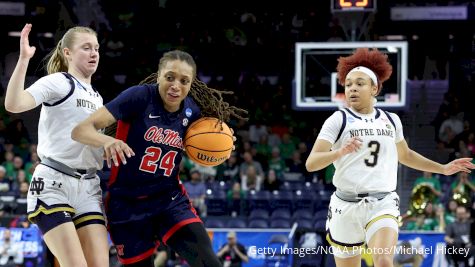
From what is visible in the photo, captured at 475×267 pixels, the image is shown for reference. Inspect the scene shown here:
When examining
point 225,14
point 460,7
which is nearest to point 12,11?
point 225,14

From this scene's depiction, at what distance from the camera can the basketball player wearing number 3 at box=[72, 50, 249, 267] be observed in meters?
5.17

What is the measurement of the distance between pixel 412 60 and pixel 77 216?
1512 cm

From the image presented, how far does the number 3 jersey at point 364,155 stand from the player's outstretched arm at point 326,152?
0.06 meters

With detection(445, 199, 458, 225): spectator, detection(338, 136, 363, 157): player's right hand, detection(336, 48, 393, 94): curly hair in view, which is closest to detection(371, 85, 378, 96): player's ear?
detection(336, 48, 393, 94): curly hair

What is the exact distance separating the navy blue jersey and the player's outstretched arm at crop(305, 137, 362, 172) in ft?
3.52

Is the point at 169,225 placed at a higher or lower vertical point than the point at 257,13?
Answer: lower

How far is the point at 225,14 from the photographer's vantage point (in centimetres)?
1970

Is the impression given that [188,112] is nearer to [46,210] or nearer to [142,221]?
[142,221]

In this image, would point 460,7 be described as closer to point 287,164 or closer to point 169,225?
point 287,164

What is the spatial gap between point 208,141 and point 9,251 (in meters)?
7.06

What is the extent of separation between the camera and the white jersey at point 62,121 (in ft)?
17.2

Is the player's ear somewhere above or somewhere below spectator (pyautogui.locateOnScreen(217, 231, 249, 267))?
above

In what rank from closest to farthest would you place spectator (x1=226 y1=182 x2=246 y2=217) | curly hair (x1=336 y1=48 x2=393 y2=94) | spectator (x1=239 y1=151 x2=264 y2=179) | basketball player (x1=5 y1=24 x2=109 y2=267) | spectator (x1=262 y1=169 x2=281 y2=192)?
basketball player (x1=5 y1=24 x2=109 y2=267)
curly hair (x1=336 y1=48 x2=393 y2=94)
spectator (x1=226 y1=182 x2=246 y2=217)
spectator (x1=262 y1=169 x2=281 y2=192)
spectator (x1=239 y1=151 x2=264 y2=179)

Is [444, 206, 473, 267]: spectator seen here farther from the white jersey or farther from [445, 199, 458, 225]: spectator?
the white jersey
